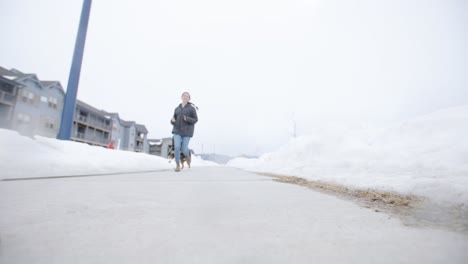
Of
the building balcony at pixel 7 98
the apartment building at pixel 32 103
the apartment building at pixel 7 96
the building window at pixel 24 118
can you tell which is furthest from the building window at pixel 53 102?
the building balcony at pixel 7 98

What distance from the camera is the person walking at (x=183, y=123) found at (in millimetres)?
5999

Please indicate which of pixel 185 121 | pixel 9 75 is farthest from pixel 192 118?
pixel 9 75

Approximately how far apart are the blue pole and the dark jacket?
12.4ft

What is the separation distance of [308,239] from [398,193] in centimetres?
177

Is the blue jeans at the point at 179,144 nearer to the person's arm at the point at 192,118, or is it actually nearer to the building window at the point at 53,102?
the person's arm at the point at 192,118

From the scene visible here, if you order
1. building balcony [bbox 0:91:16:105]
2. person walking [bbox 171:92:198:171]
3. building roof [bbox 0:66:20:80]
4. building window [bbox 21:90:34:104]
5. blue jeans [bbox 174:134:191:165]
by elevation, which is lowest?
blue jeans [bbox 174:134:191:165]

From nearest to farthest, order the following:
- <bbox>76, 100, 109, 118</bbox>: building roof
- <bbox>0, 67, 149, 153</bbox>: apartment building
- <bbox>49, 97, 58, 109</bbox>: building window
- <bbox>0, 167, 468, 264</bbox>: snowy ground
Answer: <bbox>0, 167, 468, 264</bbox>: snowy ground → <bbox>0, 67, 149, 153</bbox>: apartment building → <bbox>49, 97, 58, 109</bbox>: building window → <bbox>76, 100, 109, 118</bbox>: building roof

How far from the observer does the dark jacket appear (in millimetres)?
6086

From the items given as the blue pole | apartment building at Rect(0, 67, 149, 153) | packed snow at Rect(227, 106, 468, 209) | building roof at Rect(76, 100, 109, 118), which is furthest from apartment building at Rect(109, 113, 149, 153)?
packed snow at Rect(227, 106, 468, 209)

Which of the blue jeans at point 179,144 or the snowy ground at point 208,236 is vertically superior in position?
the blue jeans at point 179,144

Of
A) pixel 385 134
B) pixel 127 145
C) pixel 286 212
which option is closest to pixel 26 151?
pixel 286 212

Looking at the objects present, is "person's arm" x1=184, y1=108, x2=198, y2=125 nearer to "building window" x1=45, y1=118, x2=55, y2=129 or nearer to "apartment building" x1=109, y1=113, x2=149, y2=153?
"building window" x1=45, y1=118, x2=55, y2=129

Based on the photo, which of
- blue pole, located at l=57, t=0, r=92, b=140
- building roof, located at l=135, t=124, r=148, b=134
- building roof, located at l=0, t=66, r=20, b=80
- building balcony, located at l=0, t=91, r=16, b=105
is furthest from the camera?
building roof, located at l=135, t=124, r=148, b=134

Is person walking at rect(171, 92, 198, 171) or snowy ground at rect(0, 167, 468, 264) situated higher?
person walking at rect(171, 92, 198, 171)
